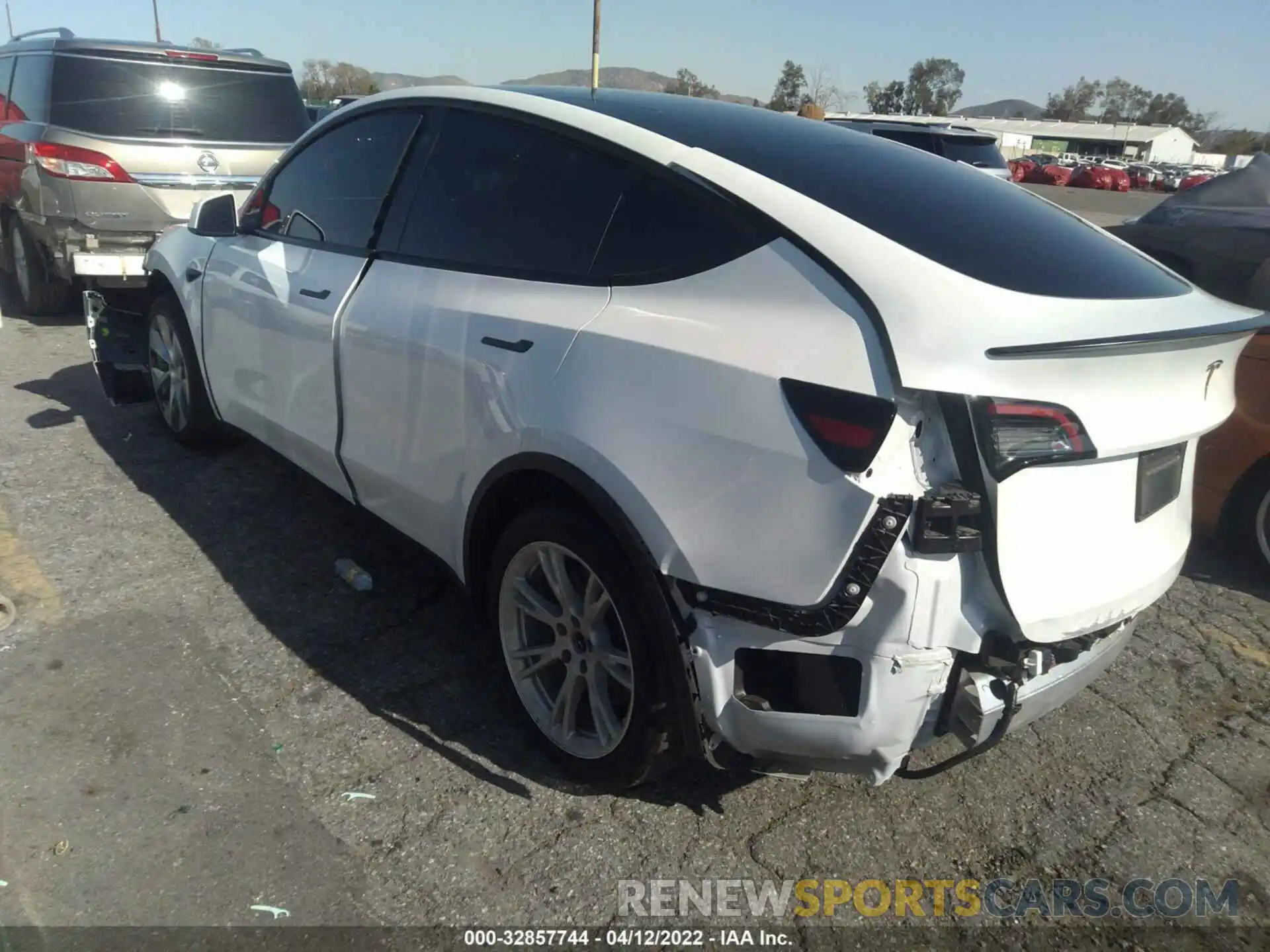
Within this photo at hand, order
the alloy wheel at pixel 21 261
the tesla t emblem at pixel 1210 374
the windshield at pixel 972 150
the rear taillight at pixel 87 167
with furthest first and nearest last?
the windshield at pixel 972 150 → the alloy wheel at pixel 21 261 → the rear taillight at pixel 87 167 → the tesla t emblem at pixel 1210 374

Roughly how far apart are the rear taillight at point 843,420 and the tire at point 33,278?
735cm

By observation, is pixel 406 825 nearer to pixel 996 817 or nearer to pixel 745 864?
pixel 745 864

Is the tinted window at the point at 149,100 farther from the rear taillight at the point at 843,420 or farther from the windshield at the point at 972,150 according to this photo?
the windshield at the point at 972,150

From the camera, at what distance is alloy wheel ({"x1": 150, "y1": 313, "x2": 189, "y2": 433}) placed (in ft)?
15.3

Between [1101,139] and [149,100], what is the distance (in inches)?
4317

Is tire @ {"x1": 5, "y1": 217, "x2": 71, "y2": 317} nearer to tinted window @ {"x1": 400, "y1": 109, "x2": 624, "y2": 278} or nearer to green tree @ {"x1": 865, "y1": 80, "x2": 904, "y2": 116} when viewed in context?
tinted window @ {"x1": 400, "y1": 109, "x2": 624, "y2": 278}

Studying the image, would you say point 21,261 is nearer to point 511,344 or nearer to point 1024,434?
point 511,344

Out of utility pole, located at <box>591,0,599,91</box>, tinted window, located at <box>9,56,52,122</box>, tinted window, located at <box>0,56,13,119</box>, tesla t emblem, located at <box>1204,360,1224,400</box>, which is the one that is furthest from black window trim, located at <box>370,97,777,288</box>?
utility pole, located at <box>591,0,599,91</box>

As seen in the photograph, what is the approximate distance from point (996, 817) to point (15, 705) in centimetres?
295

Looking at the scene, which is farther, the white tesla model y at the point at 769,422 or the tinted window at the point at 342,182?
the tinted window at the point at 342,182

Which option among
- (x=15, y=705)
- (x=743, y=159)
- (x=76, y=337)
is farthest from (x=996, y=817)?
(x=76, y=337)

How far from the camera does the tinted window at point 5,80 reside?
7.56m

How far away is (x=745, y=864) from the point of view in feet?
8.05

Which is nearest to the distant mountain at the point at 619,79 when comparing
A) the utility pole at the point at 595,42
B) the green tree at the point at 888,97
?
the utility pole at the point at 595,42
